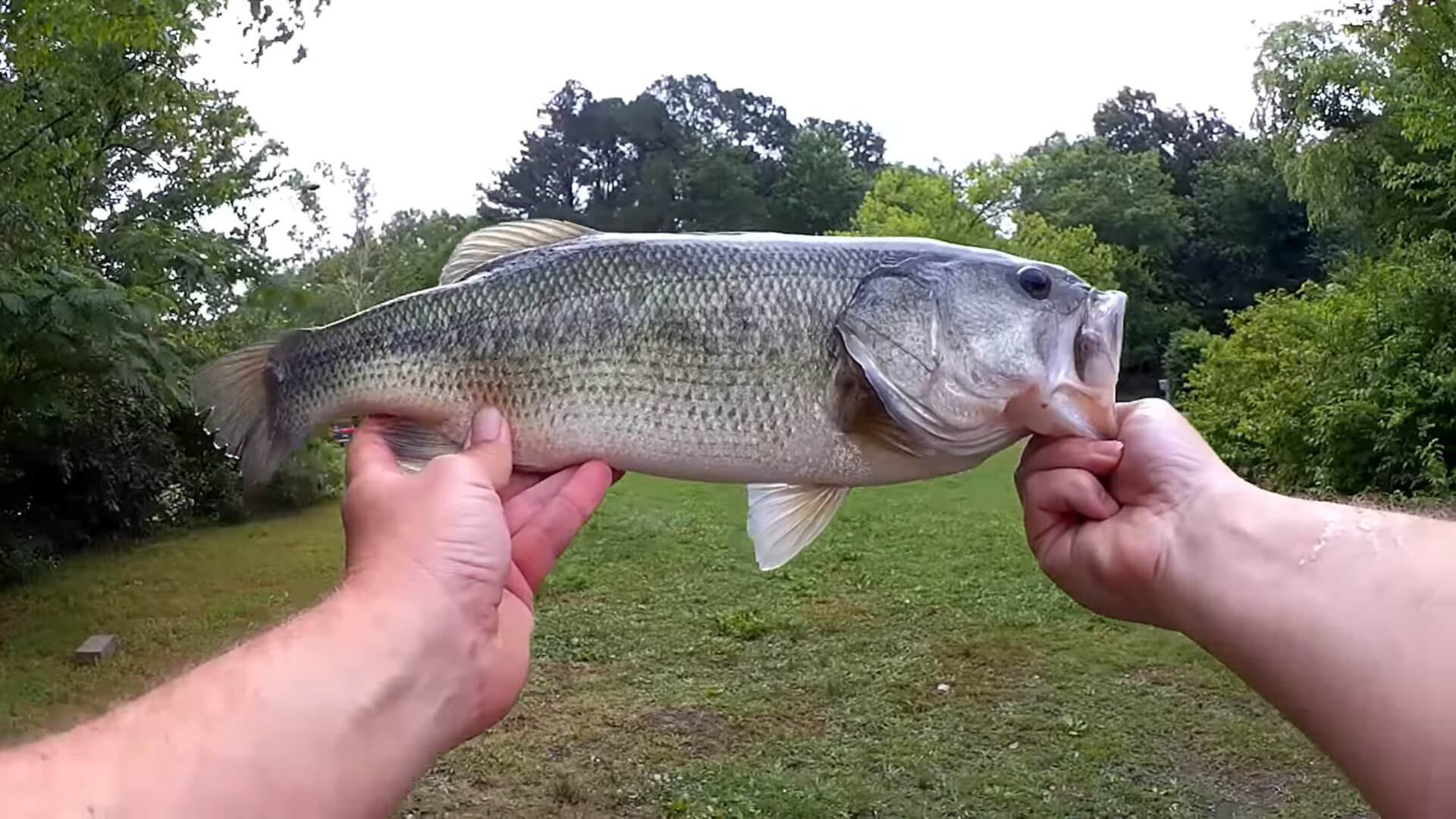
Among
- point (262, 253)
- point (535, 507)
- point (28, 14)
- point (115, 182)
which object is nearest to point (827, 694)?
point (535, 507)

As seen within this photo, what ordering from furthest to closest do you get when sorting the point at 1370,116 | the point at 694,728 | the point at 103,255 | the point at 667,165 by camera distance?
the point at 1370,116, the point at 667,165, the point at 103,255, the point at 694,728

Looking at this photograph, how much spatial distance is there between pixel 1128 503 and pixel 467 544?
1.20 meters

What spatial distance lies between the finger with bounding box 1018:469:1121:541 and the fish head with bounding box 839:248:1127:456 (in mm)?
99

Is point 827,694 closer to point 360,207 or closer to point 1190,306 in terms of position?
point 360,207

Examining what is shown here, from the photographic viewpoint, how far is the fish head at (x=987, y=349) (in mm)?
2014

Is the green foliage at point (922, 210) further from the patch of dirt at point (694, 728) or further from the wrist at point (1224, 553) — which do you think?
the wrist at point (1224, 553)

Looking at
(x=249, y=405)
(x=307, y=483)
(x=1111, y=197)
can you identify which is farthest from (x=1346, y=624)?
(x=1111, y=197)

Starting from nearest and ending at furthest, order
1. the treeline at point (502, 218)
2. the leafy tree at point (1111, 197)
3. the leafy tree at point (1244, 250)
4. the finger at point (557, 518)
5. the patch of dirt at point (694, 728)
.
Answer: the finger at point (557, 518) < the patch of dirt at point (694, 728) < the treeline at point (502, 218) < the leafy tree at point (1244, 250) < the leafy tree at point (1111, 197)

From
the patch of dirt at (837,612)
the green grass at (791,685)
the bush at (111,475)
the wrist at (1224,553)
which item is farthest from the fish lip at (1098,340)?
the bush at (111,475)

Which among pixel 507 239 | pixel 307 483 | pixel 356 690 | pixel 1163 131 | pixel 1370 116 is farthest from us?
pixel 1163 131

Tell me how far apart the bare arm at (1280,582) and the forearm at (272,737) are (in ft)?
3.93

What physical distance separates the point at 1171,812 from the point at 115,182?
43.2 ft

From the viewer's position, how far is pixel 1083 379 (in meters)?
2.02

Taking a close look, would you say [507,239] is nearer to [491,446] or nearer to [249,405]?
[491,446]
